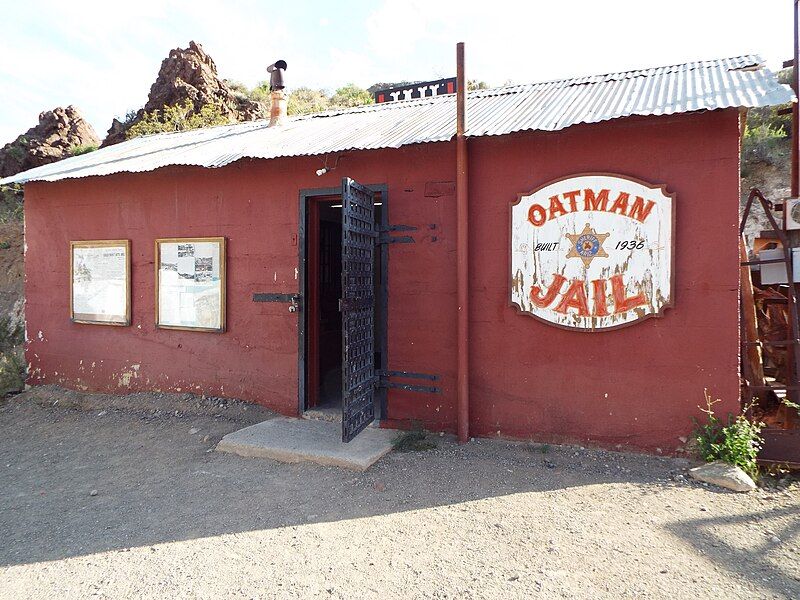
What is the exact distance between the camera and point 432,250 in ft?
16.7

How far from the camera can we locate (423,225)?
5.11 metres

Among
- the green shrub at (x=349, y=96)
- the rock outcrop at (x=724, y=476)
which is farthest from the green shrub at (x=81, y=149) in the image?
the rock outcrop at (x=724, y=476)

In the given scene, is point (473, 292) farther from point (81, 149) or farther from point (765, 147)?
point (81, 149)

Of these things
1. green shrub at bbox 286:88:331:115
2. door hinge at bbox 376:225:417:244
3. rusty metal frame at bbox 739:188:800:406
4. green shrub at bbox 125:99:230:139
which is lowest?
rusty metal frame at bbox 739:188:800:406

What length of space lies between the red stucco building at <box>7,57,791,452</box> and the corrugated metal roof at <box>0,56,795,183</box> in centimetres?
4

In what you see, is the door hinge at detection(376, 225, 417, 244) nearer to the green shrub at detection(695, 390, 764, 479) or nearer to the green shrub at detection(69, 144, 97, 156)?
the green shrub at detection(695, 390, 764, 479)

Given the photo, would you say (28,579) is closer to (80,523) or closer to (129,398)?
(80,523)

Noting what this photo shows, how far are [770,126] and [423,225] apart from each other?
509 inches

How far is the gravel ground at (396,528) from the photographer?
2.82 m

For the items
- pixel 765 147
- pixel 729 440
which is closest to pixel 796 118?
pixel 729 440

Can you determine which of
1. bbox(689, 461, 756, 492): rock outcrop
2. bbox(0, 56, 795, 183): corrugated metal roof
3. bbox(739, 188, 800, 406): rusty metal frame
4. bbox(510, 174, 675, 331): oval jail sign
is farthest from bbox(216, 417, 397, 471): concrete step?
bbox(739, 188, 800, 406): rusty metal frame

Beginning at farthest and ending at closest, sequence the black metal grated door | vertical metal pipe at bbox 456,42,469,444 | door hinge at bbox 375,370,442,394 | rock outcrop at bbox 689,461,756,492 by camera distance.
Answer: door hinge at bbox 375,370,442,394
vertical metal pipe at bbox 456,42,469,444
the black metal grated door
rock outcrop at bbox 689,461,756,492

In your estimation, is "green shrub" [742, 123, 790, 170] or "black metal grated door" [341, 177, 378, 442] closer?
"black metal grated door" [341, 177, 378, 442]

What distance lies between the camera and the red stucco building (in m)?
4.27
